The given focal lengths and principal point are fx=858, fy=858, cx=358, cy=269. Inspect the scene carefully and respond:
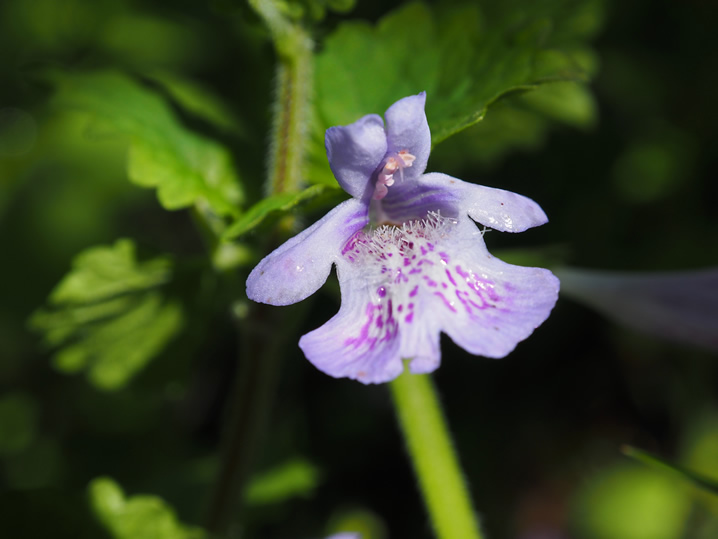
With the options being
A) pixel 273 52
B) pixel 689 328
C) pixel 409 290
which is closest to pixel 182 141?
pixel 273 52

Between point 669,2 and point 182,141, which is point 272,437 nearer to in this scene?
point 182,141

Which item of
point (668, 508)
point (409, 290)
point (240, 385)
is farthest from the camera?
point (668, 508)

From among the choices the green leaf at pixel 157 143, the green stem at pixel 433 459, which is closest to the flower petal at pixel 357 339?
the green leaf at pixel 157 143

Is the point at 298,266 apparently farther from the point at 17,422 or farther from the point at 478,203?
the point at 17,422

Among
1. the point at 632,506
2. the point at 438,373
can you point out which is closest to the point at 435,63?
the point at 438,373

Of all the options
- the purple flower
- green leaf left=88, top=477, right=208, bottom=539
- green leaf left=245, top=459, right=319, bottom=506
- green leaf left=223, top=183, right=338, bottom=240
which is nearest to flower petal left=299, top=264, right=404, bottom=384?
the purple flower

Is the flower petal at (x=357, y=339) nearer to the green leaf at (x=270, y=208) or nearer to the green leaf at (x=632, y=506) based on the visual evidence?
the green leaf at (x=270, y=208)
